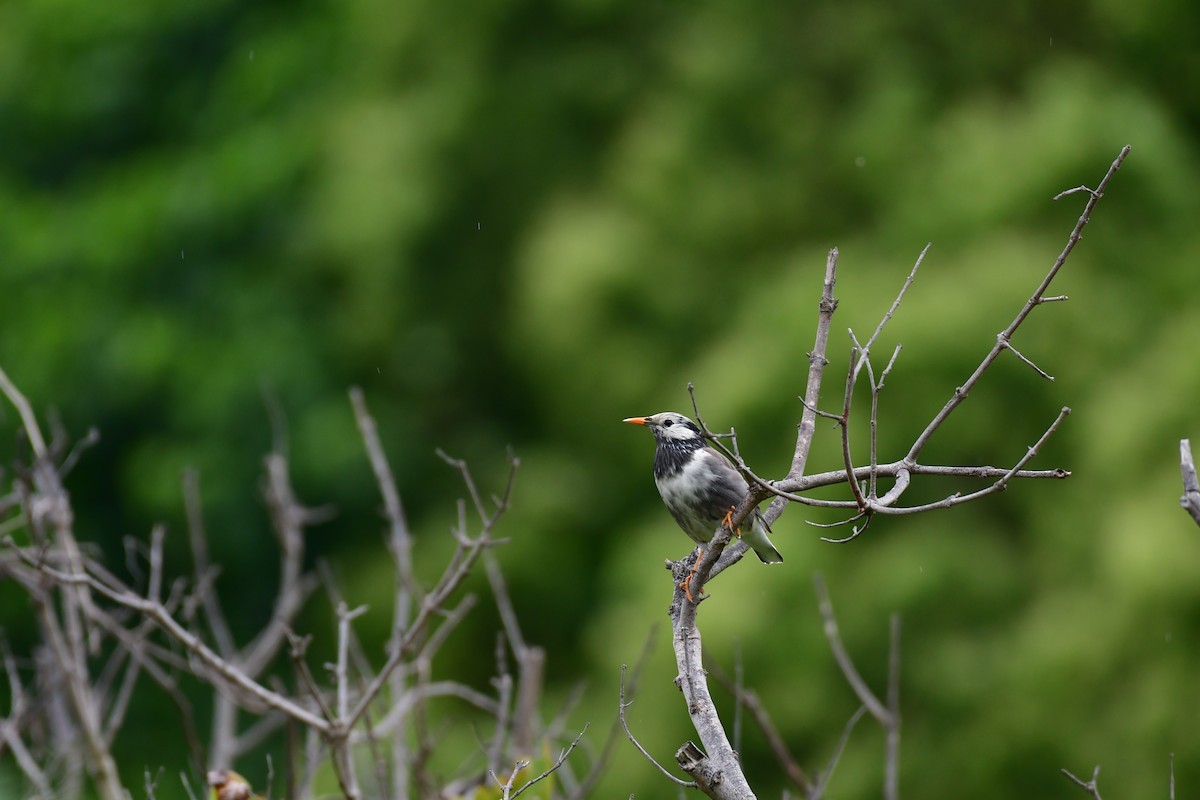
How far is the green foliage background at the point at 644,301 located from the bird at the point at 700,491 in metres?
3.29

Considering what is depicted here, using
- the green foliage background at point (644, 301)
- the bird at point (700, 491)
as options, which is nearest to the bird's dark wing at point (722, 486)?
the bird at point (700, 491)

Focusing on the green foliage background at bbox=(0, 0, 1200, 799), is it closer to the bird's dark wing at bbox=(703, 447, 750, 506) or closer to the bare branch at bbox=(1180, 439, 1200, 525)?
the bird's dark wing at bbox=(703, 447, 750, 506)

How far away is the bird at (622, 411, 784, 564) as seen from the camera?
2.94 meters

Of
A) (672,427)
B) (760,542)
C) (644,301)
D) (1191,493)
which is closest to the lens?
(1191,493)

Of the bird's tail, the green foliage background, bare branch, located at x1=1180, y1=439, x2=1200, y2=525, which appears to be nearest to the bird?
the bird's tail

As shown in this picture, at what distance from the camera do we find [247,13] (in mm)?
10672

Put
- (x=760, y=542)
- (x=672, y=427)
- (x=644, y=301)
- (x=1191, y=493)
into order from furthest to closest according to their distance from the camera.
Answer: (x=644, y=301)
(x=672, y=427)
(x=760, y=542)
(x=1191, y=493)

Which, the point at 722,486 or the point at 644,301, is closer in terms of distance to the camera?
the point at 722,486

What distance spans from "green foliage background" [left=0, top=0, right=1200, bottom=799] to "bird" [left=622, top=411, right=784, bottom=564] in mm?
3290

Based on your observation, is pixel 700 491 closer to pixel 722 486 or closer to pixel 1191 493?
pixel 722 486

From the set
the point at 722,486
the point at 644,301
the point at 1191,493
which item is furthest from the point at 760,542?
the point at 644,301

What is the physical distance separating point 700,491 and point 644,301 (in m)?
4.72

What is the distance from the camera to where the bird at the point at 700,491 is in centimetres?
294

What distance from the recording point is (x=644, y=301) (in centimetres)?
763
